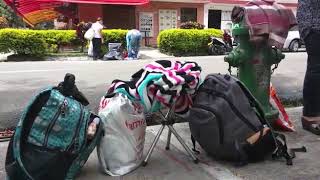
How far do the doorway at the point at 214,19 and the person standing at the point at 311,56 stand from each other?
2424 cm

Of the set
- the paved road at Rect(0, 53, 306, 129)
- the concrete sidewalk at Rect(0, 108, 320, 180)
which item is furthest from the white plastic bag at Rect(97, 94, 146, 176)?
the paved road at Rect(0, 53, 306, 129)

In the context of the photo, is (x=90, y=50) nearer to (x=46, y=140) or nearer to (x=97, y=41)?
(x=97, y=41)

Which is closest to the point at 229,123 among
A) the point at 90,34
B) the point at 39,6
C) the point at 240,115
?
the point at 240,115

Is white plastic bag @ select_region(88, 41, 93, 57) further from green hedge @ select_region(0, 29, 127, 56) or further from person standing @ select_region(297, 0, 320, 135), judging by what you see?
person standing @ select_region(297, 0, 320, 135)

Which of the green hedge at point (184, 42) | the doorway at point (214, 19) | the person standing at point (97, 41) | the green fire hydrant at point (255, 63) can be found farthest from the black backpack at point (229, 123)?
the doorway at point (214, 19)

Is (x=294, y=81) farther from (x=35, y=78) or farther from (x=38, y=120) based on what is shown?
(x=38, y=120)

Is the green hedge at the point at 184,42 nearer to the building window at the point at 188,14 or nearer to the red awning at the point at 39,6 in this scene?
the building window at the point at 188,14

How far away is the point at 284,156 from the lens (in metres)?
4.26

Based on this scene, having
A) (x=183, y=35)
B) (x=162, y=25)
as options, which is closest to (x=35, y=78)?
(x=183, y=35)

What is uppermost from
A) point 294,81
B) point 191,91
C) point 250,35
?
point 250,35

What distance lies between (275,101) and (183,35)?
1566cm

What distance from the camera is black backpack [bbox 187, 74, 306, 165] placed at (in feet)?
13.2

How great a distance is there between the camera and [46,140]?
3.59 meters

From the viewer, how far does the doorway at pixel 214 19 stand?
95.8 feet
